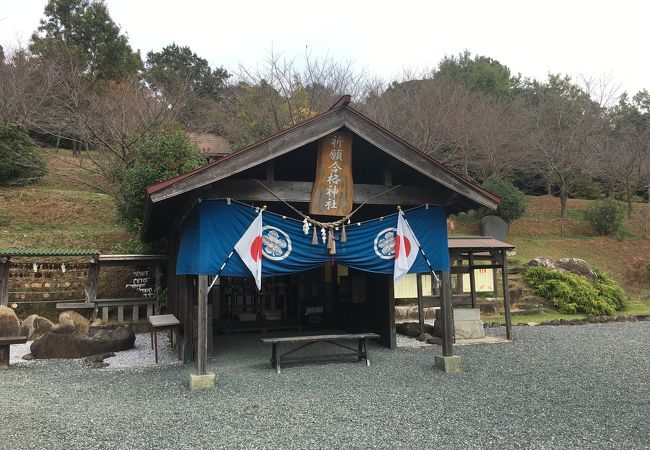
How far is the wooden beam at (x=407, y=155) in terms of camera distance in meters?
7.46

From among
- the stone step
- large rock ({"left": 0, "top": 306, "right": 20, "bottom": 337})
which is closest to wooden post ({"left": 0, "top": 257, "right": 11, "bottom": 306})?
large rock ({"left": 0, "top": 306, "right": 20, "bottom": 337})

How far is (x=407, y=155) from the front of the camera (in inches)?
304

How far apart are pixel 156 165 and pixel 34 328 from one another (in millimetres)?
5698

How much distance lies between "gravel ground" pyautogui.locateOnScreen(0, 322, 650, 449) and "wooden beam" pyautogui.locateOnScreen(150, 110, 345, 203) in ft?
9.45

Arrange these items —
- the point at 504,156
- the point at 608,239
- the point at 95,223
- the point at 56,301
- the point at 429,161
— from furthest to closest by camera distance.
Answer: the point at 504,156
the point at 608,239
the point at 95,223
the point at 56,301
the point at 429,161

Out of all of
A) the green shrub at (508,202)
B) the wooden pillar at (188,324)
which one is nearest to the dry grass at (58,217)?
the wooden pillar at (188,324)

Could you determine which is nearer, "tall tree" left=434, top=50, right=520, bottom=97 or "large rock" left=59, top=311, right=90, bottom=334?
"large rock" left=59, top=311, right=90, bottom=334

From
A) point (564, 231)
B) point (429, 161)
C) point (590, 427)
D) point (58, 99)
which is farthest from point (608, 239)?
point (58, 99)

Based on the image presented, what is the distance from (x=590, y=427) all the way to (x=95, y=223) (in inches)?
779

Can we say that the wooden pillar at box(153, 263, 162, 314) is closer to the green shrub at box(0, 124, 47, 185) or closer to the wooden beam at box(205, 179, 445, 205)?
the wooden beam at box(205, 179, 445, 205)

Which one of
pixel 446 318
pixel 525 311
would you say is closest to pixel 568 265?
pixel 525 311

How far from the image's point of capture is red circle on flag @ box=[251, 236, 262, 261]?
718 cm

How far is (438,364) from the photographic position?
8.03 meters

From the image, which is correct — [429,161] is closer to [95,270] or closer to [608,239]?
[95,270]
